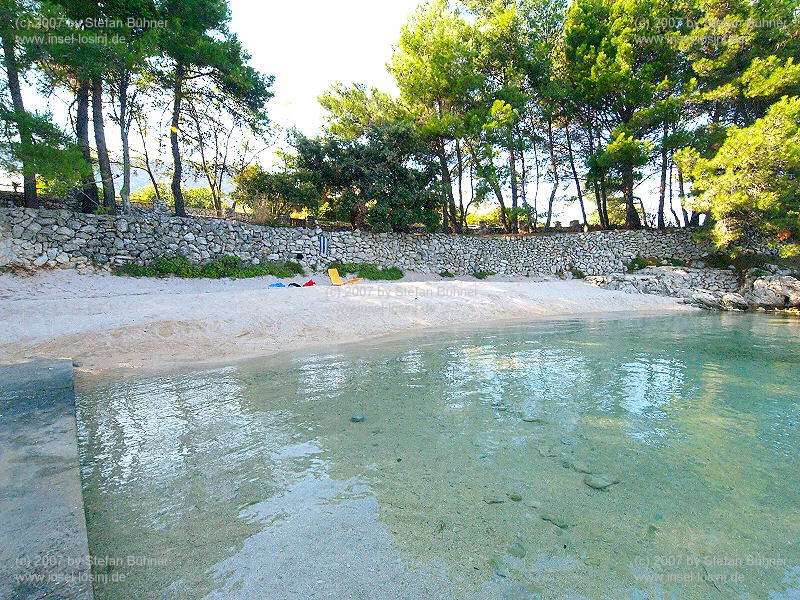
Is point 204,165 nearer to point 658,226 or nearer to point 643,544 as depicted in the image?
point 643,544

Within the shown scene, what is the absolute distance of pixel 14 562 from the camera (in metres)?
1.68

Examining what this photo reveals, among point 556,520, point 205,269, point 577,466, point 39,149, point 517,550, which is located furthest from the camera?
point 205,269

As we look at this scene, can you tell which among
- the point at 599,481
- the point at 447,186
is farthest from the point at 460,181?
the point at 599,481

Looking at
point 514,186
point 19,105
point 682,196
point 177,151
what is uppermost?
point 177,151

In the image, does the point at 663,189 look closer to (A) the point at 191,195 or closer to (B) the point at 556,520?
(B) the point at 556,520

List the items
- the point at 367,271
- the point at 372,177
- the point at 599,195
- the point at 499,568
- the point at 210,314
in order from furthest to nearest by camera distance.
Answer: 1. the point at 599,195
2. the point at 372,177
3. the point at 367,271
4. the point at 210,314
5. the point at 499,568

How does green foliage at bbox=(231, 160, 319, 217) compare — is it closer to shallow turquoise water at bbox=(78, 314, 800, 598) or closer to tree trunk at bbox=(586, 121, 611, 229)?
shallow turquoise water at bbox=(78, 314, 800, 598)

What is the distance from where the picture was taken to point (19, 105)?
1140 cm

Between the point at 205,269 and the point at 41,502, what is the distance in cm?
1475

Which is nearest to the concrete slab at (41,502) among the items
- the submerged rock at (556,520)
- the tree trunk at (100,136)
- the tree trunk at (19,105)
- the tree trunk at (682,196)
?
the submerged rock at (556,520)

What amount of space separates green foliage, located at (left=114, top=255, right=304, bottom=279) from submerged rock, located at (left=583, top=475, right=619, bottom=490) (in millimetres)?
15350

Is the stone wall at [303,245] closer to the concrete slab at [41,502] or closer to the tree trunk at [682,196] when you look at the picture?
the tree trunk at [682,196]

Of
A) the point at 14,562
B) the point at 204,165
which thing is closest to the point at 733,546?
the point at 14,562

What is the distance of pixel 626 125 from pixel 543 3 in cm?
960
